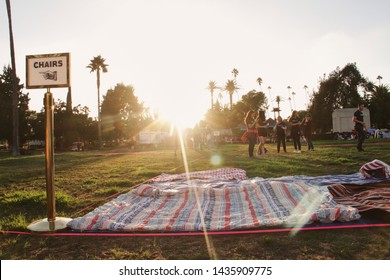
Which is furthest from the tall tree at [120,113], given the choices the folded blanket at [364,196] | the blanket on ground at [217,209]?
the folded blanket at [364,196]

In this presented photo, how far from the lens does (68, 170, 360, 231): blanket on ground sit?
3.22m

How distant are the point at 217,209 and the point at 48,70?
2474mm

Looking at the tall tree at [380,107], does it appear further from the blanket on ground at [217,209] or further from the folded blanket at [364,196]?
the blanket on ground at [217,209]

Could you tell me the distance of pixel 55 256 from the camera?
266cm

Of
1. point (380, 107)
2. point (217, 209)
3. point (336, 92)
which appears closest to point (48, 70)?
point (217, 209)

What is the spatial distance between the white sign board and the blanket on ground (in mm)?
1525

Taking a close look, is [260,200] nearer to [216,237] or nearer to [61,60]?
[216,237]

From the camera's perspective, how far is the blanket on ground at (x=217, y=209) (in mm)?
3219

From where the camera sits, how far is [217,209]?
12.9 ft

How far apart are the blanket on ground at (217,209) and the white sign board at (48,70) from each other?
60.0 inches

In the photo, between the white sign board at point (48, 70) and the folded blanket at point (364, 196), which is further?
the folded blanket at point (364, 196)

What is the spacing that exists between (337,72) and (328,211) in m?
44.4

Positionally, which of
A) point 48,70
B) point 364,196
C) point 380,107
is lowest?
point 364,196

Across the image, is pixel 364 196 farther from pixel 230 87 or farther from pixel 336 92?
pixel 230 87
